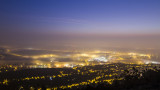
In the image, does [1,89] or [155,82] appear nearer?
[155,82]

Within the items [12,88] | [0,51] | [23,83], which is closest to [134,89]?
[12,88]

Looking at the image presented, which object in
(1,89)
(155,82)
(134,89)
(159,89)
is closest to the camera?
(159,89)

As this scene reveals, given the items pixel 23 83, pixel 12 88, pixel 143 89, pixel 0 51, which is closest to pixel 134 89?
pixel 143 89

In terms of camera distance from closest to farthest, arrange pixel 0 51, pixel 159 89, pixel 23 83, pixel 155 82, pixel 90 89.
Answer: pixel 159 89 → pixel 155 82 → pixel 90 89 → pixel 23 83 → pixel 0 51

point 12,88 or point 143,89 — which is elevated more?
point 143,89

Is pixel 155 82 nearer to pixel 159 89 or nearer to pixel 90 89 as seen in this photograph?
pixel 159 89

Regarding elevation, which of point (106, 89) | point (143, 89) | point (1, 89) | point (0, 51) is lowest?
point (1, 89)

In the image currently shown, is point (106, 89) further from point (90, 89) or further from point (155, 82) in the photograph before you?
point (155, 82)

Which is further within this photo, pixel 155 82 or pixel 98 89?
pixel 98 89

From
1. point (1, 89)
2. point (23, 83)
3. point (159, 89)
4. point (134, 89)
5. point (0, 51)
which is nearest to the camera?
point (159, 89)
